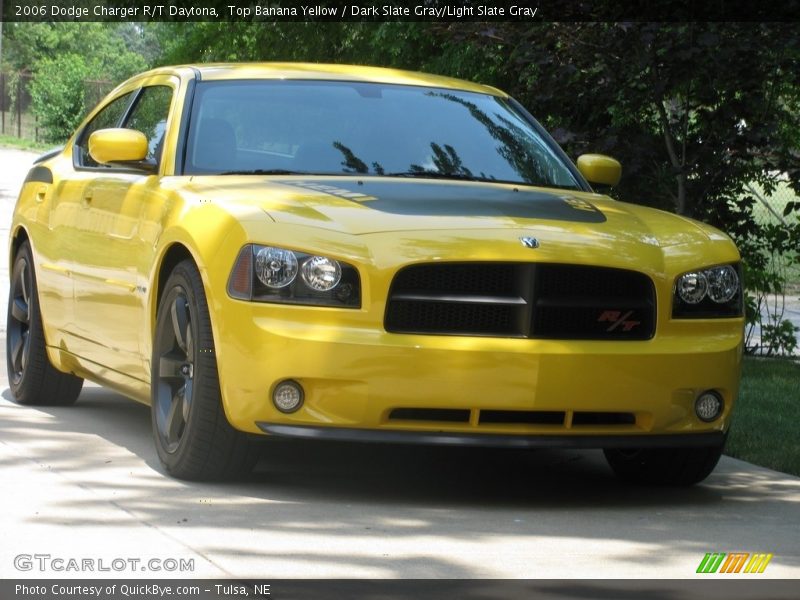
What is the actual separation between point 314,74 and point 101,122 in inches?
63.1

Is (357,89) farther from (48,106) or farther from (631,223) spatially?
(48,106)

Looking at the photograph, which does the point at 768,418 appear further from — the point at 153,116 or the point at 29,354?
the point at 29,354

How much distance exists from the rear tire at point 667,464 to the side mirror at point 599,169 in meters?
1.33

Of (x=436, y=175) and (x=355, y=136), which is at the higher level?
(x=355, y=136)

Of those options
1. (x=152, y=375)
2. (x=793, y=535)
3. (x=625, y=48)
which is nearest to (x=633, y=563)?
(x=793, y=535)

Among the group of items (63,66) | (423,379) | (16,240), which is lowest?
(63,66)

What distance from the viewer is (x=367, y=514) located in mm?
5949

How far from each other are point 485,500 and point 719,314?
1125 millimetres

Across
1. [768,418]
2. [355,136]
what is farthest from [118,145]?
[768,418]

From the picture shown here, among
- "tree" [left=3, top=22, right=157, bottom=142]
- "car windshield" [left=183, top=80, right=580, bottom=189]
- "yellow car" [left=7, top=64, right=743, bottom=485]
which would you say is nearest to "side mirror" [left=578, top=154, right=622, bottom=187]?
"car windshield" [left=183, top=80, right=580, bottom=189]

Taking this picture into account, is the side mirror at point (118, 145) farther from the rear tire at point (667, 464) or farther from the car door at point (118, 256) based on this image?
the rear tire at point (667, 464)

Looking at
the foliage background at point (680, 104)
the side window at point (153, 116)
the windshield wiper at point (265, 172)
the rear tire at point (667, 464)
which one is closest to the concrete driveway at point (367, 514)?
the rear tire at point (667, 464)

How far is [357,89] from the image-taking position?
7676 mm

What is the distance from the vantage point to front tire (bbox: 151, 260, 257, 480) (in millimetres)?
6227
